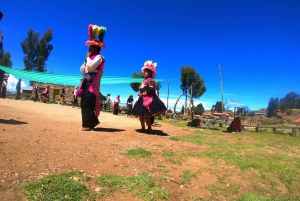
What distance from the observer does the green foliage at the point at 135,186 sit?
7.85 feet

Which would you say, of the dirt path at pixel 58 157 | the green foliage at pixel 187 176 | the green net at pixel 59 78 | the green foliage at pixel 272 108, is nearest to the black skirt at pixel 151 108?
the dirt path at pixel 58 157

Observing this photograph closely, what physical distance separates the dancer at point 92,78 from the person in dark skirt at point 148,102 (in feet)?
3.67

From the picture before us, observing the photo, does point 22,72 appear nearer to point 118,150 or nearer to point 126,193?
point 118,150

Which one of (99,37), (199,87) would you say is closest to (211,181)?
(99,37)

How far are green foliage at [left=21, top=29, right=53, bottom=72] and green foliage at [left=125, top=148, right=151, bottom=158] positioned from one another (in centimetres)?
4029

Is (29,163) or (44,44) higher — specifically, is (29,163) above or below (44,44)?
below

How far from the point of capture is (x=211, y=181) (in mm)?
2941

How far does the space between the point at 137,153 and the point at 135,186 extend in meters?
1.12

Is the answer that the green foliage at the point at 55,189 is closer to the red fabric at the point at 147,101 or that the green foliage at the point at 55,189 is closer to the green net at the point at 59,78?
the red fabric at the point at 147,101

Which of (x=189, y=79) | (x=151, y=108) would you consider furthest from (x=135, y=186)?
(x=189, y=79)

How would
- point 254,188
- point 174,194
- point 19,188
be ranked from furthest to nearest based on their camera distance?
point 254,188, point 174,194, point 19,188

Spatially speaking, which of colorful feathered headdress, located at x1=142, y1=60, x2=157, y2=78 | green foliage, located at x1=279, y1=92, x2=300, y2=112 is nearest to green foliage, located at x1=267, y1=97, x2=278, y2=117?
green foliage, located at x1=279, y1=92, x2=300, y2=112

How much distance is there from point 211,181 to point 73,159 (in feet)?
6.06

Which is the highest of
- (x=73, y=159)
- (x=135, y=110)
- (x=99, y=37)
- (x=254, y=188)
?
(x=99, y=37)
